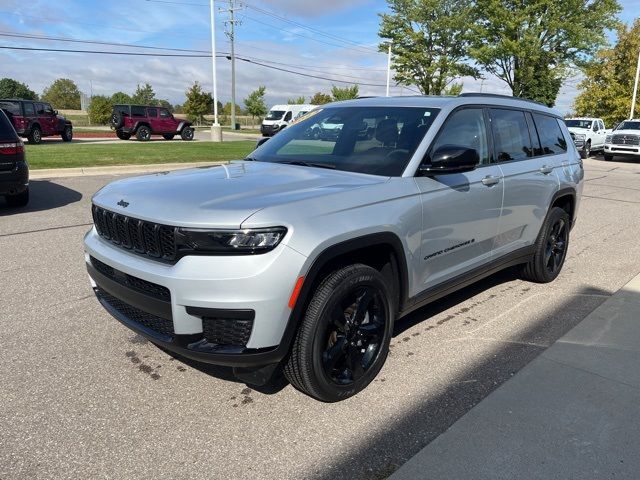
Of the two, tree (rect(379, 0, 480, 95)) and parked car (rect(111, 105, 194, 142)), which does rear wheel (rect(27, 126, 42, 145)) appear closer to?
parked car (rect(111, 105, 194, 142))

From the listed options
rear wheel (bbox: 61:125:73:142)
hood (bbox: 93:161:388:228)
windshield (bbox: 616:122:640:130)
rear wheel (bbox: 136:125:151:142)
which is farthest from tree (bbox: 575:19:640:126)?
hood (bbox: 93:161:388:228)

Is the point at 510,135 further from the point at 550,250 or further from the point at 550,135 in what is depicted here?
the point at 550,250

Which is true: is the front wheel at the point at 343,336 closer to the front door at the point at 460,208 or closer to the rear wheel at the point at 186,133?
the front door at the point at 460,208

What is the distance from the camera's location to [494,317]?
435 cm

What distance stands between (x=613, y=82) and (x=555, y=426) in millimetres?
46809

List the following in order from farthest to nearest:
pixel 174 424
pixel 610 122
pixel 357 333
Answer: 1. pixel 610 122
2. pixel 357 333
3. pixel 174 424

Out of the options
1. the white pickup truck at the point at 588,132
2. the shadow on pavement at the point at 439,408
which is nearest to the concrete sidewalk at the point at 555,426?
the shadow on pavement at the point at 439,408

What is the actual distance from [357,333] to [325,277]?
1.51 feet

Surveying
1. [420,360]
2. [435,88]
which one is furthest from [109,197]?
[435,88]

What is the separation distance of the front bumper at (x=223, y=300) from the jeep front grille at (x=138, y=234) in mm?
72

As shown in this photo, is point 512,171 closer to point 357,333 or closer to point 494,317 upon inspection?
point 494,317

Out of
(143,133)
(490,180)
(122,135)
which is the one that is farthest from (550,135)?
(122,135)

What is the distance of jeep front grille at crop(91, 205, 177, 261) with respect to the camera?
2.61 metres

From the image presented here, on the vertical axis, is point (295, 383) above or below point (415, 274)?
below
